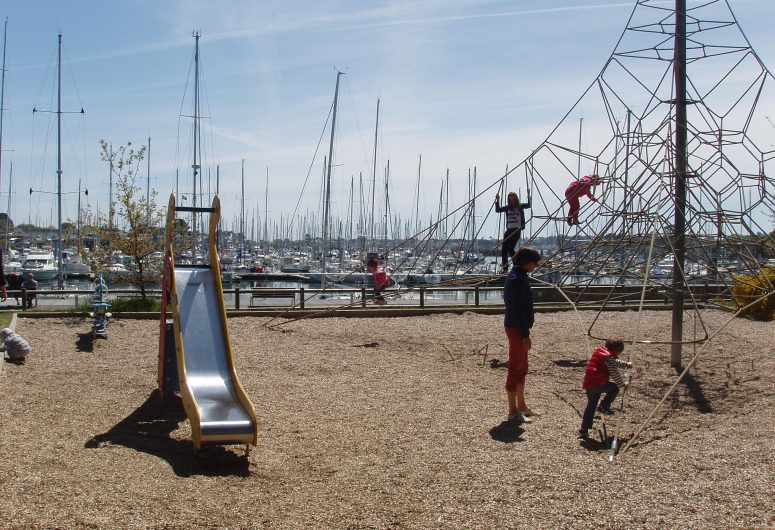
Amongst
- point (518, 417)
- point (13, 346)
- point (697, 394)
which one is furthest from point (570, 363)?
point (13, 346)

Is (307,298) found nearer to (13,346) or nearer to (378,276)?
(378,276)

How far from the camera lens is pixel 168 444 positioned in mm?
7797

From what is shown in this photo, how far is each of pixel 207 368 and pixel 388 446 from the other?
2.15m

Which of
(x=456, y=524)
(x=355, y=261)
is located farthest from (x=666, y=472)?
(x=355, y=261)

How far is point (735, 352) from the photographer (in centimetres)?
1272

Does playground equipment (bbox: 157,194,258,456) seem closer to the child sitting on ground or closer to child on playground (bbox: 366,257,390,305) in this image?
the child sitting on ground

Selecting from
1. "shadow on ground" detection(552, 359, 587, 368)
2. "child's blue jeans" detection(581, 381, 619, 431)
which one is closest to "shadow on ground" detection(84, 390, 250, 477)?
"child's blue jeans" detection(581, 381, 619, 431)

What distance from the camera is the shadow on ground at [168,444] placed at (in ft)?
23.1

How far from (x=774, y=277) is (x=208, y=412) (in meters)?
10.1

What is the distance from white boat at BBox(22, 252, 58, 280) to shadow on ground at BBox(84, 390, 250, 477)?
36.7 metres

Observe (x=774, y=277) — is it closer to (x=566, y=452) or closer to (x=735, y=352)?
(x=735, y=352)

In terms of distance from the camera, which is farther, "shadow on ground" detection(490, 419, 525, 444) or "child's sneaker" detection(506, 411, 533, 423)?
"child's sneaker" detection(506, 411, 533, 423)

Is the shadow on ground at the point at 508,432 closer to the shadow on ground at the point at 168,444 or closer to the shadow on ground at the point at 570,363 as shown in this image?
the shadow on ground at the point at 168,444

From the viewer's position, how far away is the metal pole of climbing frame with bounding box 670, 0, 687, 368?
437 inches
